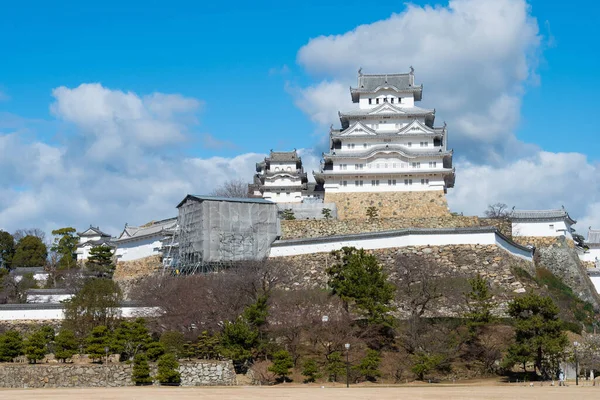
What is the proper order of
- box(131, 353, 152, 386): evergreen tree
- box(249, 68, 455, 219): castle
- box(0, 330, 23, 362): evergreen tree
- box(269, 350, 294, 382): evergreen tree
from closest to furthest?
1. box(131, 353, 152, 386): evergreen tree
2. box(269, 350, 294, 382): evergreen tree
3. box(0, 330, 23, 362): evergreen tree
4. box(249, 68, 455, 219): castle

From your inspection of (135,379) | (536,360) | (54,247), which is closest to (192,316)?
(135,379)

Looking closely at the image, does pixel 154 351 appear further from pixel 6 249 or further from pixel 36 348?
pixel 6 249

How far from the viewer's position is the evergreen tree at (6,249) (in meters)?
59.7

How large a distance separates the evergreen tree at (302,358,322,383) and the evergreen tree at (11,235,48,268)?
3435 centimetres

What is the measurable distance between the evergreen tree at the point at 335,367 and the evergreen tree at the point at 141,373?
20.8 feet

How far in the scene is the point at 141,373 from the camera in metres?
28.0

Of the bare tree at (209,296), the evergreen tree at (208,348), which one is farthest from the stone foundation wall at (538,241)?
the evergreen tree at (208,348)

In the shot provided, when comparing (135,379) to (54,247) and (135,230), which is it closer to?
(135,230)

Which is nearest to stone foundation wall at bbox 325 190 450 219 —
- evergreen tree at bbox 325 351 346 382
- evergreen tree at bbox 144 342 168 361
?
evergreen tree at bbox 325 351 346 382

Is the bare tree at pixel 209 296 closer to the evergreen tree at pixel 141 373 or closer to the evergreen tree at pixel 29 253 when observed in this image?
the evergreen tree at pixel 141 373

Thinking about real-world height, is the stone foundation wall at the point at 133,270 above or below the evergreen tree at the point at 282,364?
above

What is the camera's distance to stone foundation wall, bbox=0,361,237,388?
2812 cm

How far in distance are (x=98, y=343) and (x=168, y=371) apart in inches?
131
